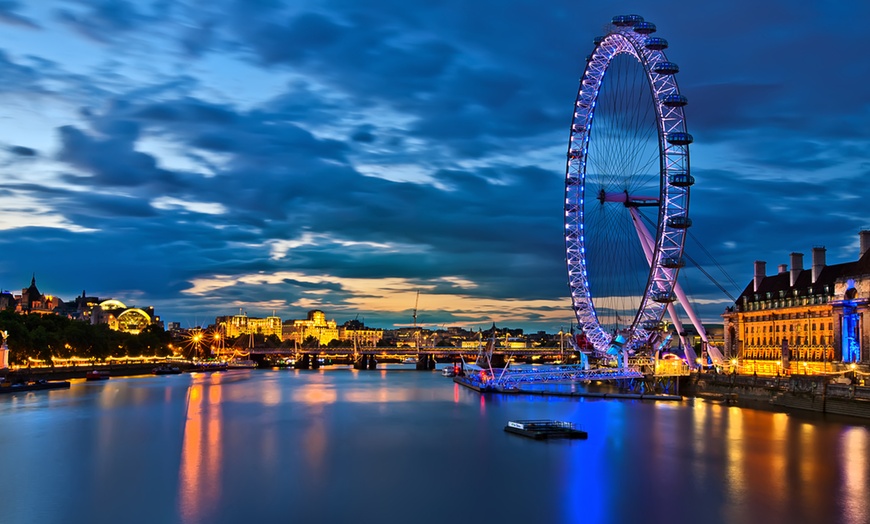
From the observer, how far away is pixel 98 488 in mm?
30531

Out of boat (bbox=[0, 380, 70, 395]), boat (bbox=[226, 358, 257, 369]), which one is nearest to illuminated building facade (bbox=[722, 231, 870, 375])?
boat (bbox=[0, 380, 70, 395])

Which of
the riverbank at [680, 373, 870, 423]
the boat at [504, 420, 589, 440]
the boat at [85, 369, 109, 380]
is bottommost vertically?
the boat at [85, 369, 109, 380]

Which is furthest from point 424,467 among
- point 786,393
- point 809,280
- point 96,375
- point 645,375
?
point 96,375

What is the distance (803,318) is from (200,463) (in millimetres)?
56514

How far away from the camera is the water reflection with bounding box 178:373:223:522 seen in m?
27.8

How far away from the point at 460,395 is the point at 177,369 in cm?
6586

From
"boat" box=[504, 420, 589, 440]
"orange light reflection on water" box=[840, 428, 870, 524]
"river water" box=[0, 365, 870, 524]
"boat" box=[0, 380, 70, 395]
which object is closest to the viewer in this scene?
"orange light reflection on water" box=[840, 428, 870, 524]

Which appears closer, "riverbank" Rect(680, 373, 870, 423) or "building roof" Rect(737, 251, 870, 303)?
"riverbank" Rect(680, 373, 870, 423)

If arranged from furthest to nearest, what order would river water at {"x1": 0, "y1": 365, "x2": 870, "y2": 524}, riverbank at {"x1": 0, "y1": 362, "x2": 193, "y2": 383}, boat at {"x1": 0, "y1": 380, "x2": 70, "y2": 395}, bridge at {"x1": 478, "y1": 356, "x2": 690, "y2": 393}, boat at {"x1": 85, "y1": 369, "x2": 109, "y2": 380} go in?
1. boat at {"x1": 85, "y1": 369, "x2": 109, "y2": 380}
2. riverbank at {"x1": 0, "y1": 362, "x2": 193, "y2": 383}
3. boat at {"x1": 0, "y1": 380, "x2": 70, "y2": 395}
4. bridge at {"x1": 478, "y1": 356, "x2": 690, "y2": 393}
5. river water at {"x1": 0, "y1": 365, "x2": 870, "y2": 524}

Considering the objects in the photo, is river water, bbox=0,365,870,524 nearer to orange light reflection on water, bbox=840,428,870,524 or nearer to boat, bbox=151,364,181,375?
orange light reflection on water, bbox=840,428,870,524

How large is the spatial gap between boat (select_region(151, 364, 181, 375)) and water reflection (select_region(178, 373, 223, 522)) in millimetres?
63832

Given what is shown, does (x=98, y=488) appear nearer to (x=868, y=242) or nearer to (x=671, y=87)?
(x=671, y=87)

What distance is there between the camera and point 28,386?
77.3m

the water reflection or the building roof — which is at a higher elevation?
the building roof
